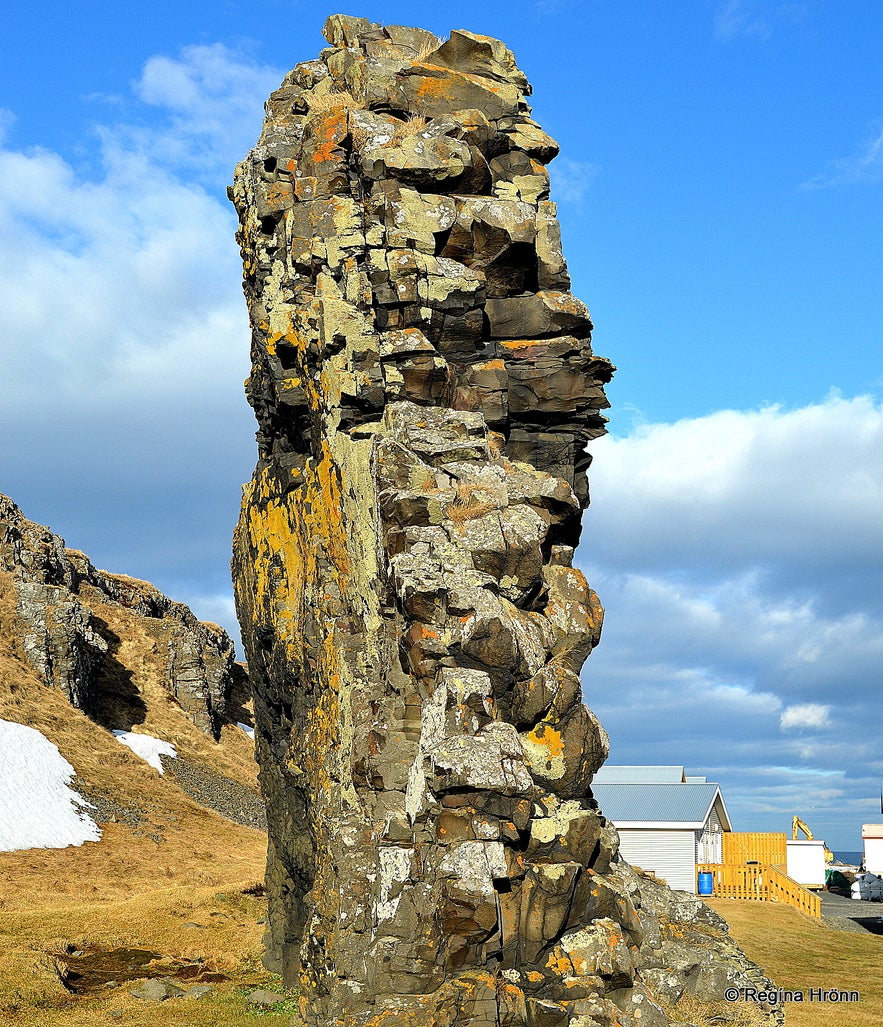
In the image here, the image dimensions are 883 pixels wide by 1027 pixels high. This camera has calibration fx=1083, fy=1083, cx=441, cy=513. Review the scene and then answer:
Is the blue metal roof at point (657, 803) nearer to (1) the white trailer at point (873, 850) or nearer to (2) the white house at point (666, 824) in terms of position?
(2) the white house at point (666, 824)

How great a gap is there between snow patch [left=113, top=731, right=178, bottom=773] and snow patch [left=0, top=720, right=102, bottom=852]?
385 inches

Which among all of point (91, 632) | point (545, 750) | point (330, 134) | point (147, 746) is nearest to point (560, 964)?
point (545, 750)

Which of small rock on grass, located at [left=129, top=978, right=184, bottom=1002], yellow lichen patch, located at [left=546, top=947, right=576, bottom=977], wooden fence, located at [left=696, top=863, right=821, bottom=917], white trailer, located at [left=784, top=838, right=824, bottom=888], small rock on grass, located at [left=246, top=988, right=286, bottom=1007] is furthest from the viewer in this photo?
white trailer, located at [left=784, top=838, right=824, bottom=888]

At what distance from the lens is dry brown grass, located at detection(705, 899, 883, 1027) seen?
1056 inches

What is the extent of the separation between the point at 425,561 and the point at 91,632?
233 feet

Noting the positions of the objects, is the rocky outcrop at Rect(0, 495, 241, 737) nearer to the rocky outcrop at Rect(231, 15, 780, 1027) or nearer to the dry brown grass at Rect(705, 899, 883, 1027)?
the dry brown grass at Rect(705, 899, 883, 1027)

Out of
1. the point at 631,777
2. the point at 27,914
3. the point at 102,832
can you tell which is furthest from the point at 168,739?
the point at 27,914

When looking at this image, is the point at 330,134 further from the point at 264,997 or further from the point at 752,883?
the point at 752,883

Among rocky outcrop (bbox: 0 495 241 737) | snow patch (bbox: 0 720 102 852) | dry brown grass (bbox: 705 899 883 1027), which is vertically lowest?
dry brown grass (bbox: 705 899 883 1027)

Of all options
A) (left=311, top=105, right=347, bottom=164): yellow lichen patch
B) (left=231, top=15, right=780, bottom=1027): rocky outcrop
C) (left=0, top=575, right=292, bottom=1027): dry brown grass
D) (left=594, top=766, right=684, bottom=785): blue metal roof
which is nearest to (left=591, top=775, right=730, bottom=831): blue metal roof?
(left=594, top=766, right=684, bottom=785): blue metal roof

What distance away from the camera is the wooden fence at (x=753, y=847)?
204ft

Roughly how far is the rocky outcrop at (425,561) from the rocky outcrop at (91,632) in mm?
54018

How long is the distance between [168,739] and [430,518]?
68371mm

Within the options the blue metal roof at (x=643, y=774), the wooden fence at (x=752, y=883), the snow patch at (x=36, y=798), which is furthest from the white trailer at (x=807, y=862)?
the snow patch at (x=36, y=798)
